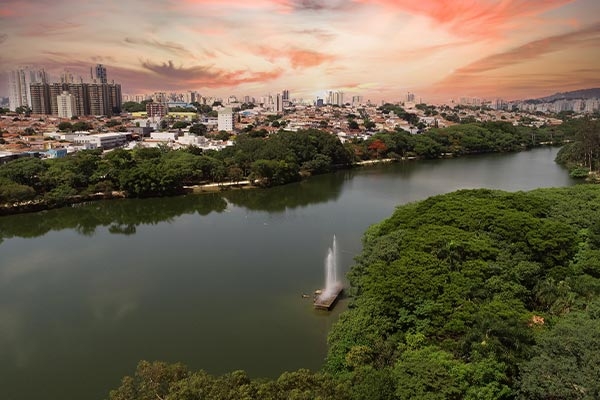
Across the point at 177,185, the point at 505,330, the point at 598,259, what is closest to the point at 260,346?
the point at 505,330

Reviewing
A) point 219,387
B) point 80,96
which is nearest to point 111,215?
point 219,387

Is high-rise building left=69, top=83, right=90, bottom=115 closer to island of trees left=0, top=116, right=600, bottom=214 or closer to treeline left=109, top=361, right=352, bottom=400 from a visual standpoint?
island of trees left=0, top=116, right=600, bottom=214

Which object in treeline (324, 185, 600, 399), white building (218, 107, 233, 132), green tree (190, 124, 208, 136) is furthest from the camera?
white building (218, 107, 233, 132)

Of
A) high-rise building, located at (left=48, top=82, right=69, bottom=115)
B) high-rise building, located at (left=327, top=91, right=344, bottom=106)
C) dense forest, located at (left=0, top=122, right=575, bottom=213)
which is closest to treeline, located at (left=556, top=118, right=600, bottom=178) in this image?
dense forest, located at (left=0, top=122, right=575, bottom=213)

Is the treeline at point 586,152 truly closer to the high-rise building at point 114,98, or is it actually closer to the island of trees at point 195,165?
the island of trees at point 195,165

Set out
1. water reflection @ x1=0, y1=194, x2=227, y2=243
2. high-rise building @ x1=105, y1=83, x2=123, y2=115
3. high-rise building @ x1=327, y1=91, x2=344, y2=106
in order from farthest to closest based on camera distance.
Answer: high-rise building @ x1=327, y1=91, x2=344, y2=106 → high-rise building @ x1=105, y1=83, x2=123, y2=115 → water reflection @ x1=0, y1=194, x2=227, y2=243

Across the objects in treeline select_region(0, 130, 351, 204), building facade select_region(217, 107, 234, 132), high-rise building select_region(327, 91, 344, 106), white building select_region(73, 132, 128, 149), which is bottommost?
treeline select_region(0, 130, 351, 204)
